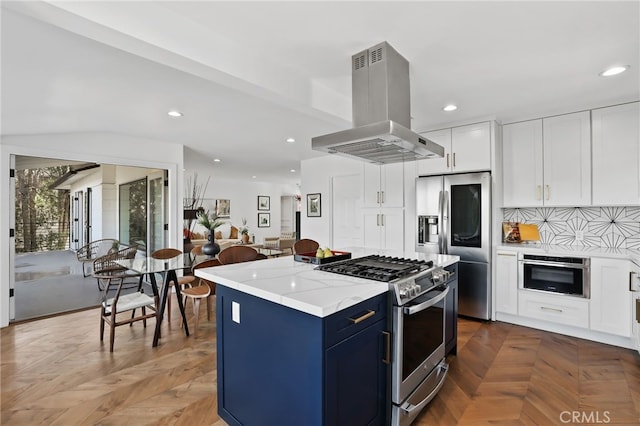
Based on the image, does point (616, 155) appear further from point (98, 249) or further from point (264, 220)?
point (264, 220)

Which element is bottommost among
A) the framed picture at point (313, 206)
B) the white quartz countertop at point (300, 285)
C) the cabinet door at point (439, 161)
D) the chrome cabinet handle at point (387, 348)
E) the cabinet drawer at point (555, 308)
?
the cabinet drawer at point (555, 308)

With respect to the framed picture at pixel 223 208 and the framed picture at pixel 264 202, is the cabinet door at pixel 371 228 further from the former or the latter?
the framed picture at pixel 264 202

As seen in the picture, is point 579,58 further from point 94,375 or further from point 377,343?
point 94,375

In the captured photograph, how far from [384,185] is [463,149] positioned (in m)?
1.27

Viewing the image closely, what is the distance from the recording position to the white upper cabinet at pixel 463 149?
3.61 meters

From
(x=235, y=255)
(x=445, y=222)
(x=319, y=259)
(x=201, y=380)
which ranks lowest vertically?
(x=201, y=380)

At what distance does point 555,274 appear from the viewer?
325cm

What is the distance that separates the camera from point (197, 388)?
2281 mm

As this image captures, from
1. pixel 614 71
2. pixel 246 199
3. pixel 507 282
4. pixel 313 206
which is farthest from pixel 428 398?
pixel 246 199

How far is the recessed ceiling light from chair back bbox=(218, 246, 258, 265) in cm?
349

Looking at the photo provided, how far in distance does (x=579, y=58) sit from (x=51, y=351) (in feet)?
16.7

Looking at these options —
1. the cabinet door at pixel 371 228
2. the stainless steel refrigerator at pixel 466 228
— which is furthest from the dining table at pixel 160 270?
the stainless steel refrigerator at pixel 466 228

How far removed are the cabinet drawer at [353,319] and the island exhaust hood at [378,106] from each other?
101 cm

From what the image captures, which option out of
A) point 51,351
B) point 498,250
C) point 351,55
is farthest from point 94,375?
point 498,250
